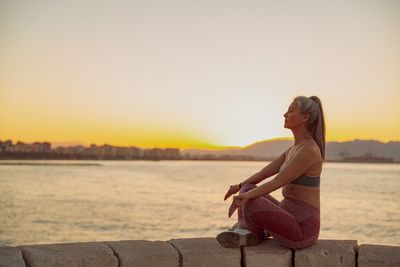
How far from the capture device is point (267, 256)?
3.74 m

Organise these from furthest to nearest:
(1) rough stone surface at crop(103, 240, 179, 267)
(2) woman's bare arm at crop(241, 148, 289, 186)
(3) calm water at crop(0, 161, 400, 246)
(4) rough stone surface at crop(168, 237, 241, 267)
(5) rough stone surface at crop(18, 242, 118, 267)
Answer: (3) calm water at crop(0, 161, 400, 246), (2) woman's bare arm at crop(241, 148, 289, 186), (4) rough stone surface at crop(168, 237, 241, 267), (1) rough stone surface at crop(103, 240, 179, 267), (5) rough stone surface at crop(18, 242, 118, 267)

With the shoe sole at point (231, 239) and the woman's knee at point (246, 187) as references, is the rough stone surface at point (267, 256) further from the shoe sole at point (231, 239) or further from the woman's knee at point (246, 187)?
the woman's knee at point (246, 187)

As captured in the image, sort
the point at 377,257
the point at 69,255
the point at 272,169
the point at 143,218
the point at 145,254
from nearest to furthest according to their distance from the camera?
the point at 69,255 → the point at 145,254 → the point at 377,257 → the point at 272,169 → the point at 143,218

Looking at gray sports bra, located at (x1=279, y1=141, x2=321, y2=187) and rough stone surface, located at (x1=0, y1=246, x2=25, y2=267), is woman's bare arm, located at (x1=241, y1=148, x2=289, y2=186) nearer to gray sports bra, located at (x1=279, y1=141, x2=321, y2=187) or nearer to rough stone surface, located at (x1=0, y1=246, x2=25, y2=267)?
gray sports bra, located at (x1=279, y1=141, x2=321, y2=187)

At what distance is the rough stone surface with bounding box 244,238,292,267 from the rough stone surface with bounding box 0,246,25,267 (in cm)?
146

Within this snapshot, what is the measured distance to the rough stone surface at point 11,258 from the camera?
3.27 meters

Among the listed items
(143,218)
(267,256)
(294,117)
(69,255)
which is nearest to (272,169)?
(294,117)

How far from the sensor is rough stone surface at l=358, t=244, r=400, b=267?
3.79 meters

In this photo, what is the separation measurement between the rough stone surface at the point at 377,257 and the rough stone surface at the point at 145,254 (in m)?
1.30

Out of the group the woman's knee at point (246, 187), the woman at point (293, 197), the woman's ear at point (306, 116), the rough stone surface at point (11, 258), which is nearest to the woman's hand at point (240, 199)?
the woman at point (293, 197)

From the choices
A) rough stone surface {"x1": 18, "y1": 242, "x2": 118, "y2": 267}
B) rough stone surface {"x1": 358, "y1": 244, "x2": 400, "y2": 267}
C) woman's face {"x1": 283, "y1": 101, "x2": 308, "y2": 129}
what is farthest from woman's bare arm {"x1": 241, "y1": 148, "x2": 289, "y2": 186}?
rough stone surface {"x1": 18, "y1": 242, "x2": 118, "y2": 267}

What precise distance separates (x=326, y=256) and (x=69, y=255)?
1.72 meters

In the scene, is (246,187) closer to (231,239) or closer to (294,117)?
(231,239)

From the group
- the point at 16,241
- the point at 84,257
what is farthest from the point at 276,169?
the point at 16,241
